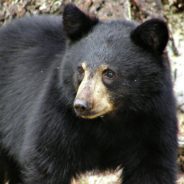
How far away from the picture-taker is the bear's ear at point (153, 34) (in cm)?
621

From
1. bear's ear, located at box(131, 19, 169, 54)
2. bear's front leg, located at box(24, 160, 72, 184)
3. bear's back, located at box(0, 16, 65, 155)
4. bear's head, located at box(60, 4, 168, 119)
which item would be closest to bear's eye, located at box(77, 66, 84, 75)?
bear's head, located at box(60, 4, 168, 119)

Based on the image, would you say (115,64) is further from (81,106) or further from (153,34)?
(81,106)

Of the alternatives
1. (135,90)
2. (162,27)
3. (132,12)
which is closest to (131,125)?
(135,90)

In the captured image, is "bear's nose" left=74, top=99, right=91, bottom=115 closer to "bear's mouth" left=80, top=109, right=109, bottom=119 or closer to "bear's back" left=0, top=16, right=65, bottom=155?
"bear's mouth" left=80, top=109, right=109, bottom=119

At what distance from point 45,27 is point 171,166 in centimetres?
205

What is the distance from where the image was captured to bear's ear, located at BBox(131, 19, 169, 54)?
621cm

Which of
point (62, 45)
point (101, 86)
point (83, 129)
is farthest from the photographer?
point (62, 45)

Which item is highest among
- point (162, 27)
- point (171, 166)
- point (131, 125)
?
point (162, 27)

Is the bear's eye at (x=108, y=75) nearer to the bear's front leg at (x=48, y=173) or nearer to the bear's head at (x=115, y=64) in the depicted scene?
the bear's head at (x=115, y=64)

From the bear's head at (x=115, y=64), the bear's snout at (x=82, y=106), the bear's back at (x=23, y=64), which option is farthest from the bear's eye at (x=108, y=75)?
the bear's back at (x=23, y=64)

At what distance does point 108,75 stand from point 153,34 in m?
0.55

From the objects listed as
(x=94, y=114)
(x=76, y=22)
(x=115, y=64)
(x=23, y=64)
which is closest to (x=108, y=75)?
(x=115, y=64)

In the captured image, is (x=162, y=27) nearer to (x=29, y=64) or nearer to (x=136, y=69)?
(x=136, y=69)

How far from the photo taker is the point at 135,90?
6.29 meters
